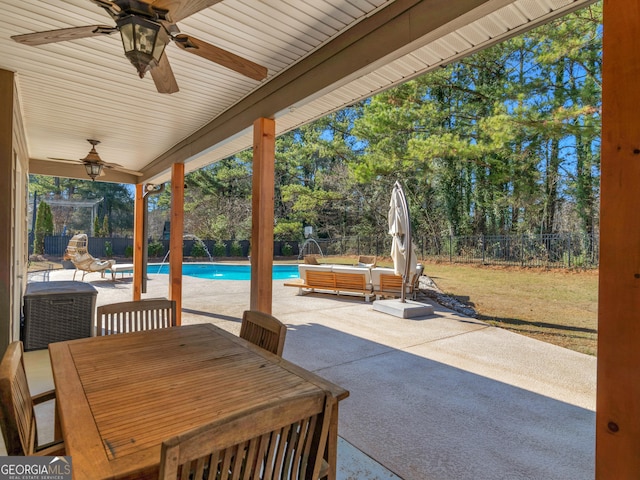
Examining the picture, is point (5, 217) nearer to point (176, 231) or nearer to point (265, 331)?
point (265, 331)

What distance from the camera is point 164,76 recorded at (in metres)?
2.25

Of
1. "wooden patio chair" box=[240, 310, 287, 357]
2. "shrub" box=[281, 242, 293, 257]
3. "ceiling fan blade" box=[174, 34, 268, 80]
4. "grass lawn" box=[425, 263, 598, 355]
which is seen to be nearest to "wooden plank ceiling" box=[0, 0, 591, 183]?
"ceiling fan blade" box=[174, 34, 268, 80]

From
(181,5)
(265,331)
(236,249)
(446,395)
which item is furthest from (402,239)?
(236,249)

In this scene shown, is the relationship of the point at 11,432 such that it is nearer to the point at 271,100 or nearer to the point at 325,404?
the point at 325,404

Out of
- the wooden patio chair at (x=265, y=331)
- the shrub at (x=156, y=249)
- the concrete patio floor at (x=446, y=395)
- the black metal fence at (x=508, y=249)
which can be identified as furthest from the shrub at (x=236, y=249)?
the wooden patio chair at (x=265, y=331)

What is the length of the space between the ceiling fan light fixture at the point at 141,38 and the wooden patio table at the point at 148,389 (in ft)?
4.72

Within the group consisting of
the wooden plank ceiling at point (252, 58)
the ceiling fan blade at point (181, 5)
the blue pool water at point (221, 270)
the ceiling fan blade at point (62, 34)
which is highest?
the wooden plank ceiling at point (252, 58)

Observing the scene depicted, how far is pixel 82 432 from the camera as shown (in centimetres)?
105

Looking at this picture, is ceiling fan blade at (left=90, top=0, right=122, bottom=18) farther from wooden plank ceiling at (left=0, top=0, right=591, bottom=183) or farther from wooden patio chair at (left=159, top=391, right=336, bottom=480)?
wooden patio chair at (left=159, top=391, right=336, bottom=480)

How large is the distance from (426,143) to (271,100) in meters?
8.99

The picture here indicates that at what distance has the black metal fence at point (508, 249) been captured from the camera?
9922 mm

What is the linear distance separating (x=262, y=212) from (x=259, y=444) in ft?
8.07

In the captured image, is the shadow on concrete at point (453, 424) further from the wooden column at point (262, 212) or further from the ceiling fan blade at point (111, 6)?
the ceiling fan blade at point (111, 6)

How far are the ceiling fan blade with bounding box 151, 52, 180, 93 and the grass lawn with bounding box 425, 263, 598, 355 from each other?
17.2 feet
